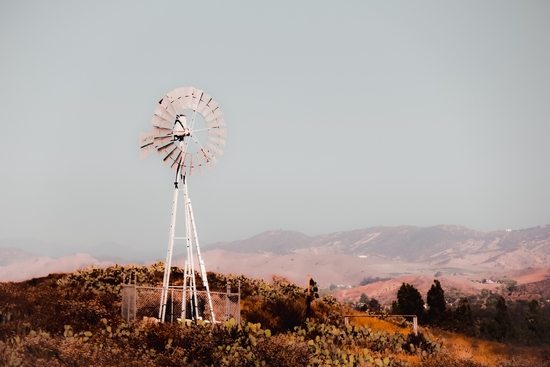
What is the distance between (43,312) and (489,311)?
57.3 m

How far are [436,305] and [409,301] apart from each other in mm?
2136

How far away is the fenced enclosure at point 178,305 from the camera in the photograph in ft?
60.8

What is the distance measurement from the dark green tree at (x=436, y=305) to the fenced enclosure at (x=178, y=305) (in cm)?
3001

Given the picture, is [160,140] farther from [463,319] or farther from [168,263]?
[463,319]

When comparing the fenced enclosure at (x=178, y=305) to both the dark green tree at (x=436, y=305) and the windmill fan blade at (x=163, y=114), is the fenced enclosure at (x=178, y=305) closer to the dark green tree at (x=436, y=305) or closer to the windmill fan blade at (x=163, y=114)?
the windmill fan blade at (x=163, y=114)

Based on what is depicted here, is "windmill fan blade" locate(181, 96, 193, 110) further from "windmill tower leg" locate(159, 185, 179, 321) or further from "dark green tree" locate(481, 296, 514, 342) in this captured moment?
"dark green tree" locate(481, 296, 514, 342)

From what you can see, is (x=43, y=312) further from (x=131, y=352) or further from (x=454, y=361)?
(x=454, y=361)

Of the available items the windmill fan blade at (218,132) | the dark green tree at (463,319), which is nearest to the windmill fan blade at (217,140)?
the windmill fan blade at (218,132)

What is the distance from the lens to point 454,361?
16844mm

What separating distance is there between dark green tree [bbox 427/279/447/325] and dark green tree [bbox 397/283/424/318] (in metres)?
0.79

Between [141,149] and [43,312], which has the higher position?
[141,149]

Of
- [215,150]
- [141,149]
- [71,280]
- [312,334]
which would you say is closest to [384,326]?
[312,334]

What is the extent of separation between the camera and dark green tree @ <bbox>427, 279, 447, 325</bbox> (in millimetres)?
45969

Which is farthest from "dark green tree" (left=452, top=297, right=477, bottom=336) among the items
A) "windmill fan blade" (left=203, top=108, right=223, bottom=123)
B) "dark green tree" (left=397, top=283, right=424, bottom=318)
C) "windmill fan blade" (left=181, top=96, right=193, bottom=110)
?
"windmill fan blade" (left=181, top=96, right=193, bottom=110)
